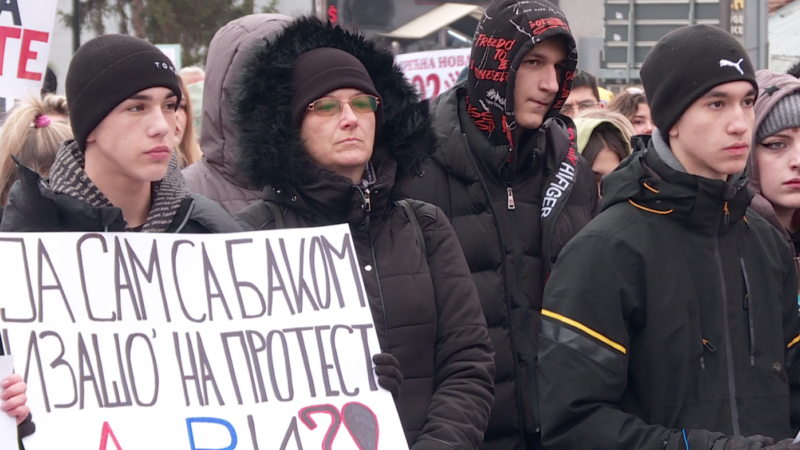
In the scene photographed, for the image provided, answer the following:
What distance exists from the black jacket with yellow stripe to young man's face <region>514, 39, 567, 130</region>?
2.92 ft

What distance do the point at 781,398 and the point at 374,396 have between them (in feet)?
3.58

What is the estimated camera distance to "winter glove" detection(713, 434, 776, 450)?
2582mm

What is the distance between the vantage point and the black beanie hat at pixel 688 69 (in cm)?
294

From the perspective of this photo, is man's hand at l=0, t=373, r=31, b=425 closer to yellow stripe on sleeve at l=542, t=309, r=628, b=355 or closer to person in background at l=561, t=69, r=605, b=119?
yellow stripe on sleeve at l=542, t=309, r=628, b=355

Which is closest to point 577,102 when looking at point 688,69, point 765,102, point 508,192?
point 765,102

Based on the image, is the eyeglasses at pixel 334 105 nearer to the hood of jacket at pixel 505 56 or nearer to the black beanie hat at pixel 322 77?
the black beanie hat at pixel 322 77

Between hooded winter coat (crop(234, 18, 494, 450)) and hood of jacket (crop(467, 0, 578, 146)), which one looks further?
hood of jacket (crop(467, 0, 578, 146))

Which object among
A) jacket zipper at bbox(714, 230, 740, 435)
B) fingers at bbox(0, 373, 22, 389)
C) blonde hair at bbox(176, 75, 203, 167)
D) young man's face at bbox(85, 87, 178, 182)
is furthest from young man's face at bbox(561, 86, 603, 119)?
fingers at bbox(0, 373, 22, 389)

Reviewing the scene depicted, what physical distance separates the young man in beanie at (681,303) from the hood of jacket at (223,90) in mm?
1558

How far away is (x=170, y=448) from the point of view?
2527mm

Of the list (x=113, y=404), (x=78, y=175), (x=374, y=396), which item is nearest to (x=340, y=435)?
(x=374, y=396)

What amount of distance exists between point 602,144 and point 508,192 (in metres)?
1.33

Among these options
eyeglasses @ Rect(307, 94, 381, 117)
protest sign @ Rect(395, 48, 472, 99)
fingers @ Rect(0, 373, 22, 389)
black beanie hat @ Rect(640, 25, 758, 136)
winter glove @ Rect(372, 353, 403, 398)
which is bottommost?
winter glove @ Rect(372, 353, 403, 398)

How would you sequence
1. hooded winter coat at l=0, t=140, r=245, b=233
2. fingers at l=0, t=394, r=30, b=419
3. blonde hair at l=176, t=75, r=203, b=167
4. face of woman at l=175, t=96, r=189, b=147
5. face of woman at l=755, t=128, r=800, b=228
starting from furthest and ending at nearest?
1. blonde hair at l=176, t=75, r=203, b=167
2. face of woman at l=175, t=96, r=189, b=147
3. face of woman at l=755, t=128, r=800, b=228
4. hooded winter coat at l=0, t=140, r=245, b=233
5. fingers at l=0, t=394, r=30, b=419
